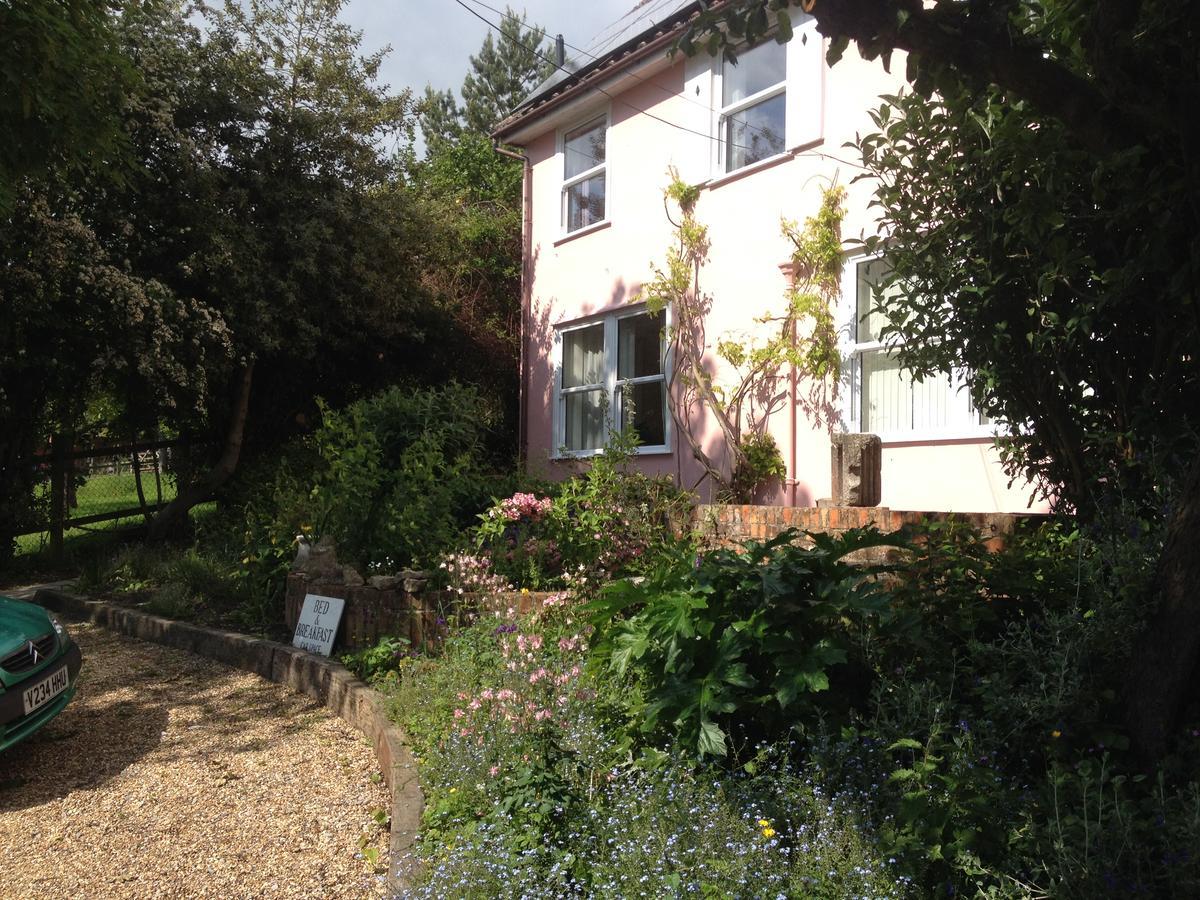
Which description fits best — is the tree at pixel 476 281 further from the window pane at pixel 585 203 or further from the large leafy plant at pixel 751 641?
the large leafy plant at pixel 751 641

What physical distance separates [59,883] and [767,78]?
8742mm

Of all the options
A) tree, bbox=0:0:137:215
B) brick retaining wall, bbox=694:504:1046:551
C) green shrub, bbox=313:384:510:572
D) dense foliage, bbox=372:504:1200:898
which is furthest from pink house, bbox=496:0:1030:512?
tree, bbox=0:0:137:215

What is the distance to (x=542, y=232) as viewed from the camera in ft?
41.6

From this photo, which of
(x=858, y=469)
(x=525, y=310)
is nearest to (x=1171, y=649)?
(x=858, y=469)

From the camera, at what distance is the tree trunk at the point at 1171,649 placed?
2.96 metres

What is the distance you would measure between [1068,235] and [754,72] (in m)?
6.42

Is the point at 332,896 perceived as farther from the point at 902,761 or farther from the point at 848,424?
the point at 848,424

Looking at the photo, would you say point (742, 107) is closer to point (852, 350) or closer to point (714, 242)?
point (714, 242)

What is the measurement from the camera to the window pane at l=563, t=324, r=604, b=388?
460 inches

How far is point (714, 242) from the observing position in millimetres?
9781

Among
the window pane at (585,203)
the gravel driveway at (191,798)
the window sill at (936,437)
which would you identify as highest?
the window pane at (585,203)

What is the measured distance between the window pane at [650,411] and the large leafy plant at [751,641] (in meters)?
6.78

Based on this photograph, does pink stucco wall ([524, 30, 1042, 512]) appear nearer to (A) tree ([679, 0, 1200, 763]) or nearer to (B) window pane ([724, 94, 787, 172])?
(B) window pane ([724, 94, 787, 172])

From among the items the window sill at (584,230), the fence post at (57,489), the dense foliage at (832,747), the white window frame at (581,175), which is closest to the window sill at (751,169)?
the window sill at (584,230)
